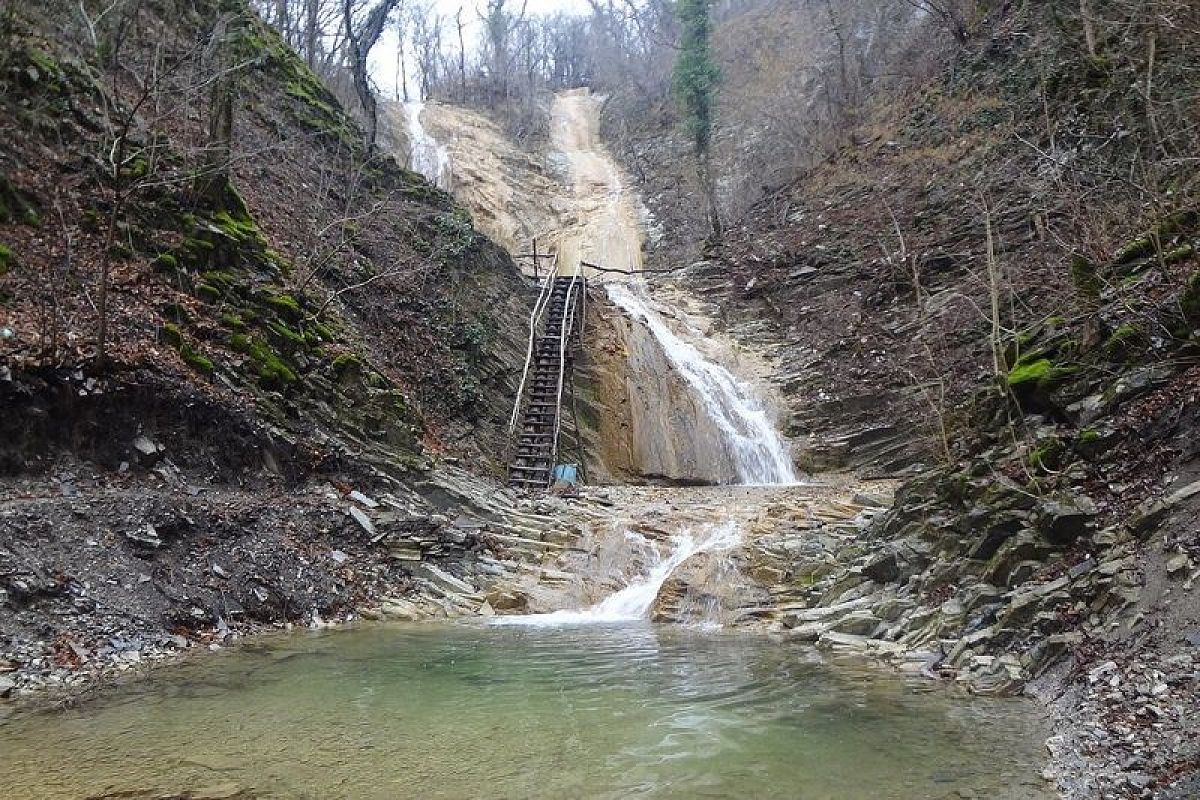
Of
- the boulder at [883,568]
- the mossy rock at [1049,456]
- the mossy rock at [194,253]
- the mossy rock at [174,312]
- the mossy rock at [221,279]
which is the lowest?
the boulder at [883,568]

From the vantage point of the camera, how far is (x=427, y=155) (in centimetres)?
3484

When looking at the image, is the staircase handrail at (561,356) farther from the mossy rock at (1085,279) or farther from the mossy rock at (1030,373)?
the mossy rock at (1085,279)

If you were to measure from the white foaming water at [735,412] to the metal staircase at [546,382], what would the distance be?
71.5 inches

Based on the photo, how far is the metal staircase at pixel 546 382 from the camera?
15109 mm

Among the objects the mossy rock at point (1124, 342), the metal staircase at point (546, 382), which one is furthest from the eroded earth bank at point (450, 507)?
the metal staircase at point (546, 382)

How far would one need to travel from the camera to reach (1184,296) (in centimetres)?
653

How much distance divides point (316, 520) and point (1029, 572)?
25.9ft

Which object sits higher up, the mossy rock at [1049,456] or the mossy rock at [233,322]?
the mossy rock at [233,322]

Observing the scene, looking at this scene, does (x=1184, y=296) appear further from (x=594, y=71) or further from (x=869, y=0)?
(x=594, y=71)

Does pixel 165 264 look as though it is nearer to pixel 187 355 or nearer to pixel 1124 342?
pixel 187 355

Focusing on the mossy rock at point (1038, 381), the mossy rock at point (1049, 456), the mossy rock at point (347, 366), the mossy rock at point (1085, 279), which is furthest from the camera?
the mossy rock at point (347, 366)

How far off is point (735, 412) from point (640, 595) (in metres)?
8.21

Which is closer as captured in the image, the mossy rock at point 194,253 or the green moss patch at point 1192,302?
the green moss patch at point 1192,302

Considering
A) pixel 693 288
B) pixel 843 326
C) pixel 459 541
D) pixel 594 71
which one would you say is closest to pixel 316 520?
pixel 459 541
